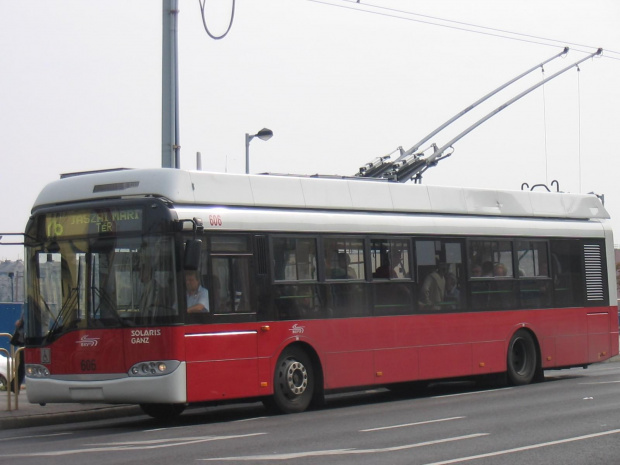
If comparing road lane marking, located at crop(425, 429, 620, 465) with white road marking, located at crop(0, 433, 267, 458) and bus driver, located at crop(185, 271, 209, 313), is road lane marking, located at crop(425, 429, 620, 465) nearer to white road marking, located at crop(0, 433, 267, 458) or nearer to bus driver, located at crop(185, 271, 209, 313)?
white road marking, located at crop(0, 433, 267, 458)

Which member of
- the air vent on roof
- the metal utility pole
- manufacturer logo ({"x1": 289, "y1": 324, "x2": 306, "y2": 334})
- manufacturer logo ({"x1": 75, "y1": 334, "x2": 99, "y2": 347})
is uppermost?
the metal utility pole

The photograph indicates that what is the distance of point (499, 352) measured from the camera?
61.8ft

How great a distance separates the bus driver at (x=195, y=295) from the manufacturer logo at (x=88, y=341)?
3.99ft

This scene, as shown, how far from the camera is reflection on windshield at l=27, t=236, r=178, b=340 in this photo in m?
13.8

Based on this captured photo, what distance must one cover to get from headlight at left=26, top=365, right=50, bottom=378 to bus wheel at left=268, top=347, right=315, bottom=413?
2.94m

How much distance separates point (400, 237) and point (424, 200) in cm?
102

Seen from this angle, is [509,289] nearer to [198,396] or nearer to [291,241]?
[291,241]

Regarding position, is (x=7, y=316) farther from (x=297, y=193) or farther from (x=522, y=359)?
(x=297, y=193)

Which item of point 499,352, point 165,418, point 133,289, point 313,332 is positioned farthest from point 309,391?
point 499,352

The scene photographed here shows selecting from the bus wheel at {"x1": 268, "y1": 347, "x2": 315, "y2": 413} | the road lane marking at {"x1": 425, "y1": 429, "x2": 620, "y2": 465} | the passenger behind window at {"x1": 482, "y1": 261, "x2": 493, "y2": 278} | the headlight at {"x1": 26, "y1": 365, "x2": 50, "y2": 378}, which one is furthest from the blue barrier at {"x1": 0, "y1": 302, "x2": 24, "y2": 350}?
the road lane marking at {"x1": 425, "y1": 429, "x2": 620, "y2": 465}

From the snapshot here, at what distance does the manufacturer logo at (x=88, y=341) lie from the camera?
14.0 metres

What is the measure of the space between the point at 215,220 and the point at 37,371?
299 centimetres

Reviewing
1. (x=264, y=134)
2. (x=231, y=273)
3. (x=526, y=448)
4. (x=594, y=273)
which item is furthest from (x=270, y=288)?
(x=264, y=134)

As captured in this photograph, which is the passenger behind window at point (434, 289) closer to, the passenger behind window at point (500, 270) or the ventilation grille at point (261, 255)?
the passenger behind window at point (500, 270)
